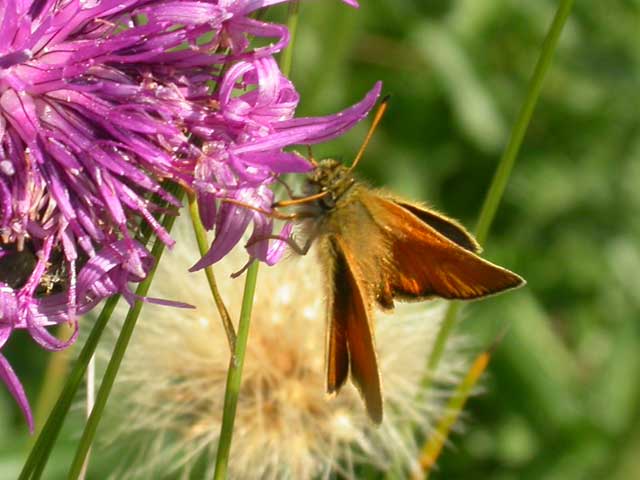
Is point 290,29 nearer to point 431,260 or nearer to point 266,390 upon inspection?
point 431,260

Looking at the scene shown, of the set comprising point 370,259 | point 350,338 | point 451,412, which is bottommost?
point 451,412

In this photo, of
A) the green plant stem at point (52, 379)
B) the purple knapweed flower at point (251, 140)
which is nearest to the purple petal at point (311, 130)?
the purple knapweed flower at point (251, 140)

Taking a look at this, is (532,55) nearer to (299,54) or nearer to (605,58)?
(605,58)

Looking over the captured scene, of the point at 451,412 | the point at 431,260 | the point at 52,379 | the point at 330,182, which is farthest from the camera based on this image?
the point at 52,379

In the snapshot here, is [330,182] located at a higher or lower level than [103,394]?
higher

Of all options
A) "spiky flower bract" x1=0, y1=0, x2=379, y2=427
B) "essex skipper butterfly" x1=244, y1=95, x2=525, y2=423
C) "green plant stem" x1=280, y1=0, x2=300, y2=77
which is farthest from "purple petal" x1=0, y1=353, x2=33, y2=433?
"green plant stem" x1=280, y1=0, x2=300, y2=77

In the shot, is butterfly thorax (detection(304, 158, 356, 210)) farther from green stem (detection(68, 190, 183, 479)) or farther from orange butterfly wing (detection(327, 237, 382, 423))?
green stem (detection(68, 190, 183, 479))

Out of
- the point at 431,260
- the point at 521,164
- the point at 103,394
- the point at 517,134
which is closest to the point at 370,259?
the point at 431,260
